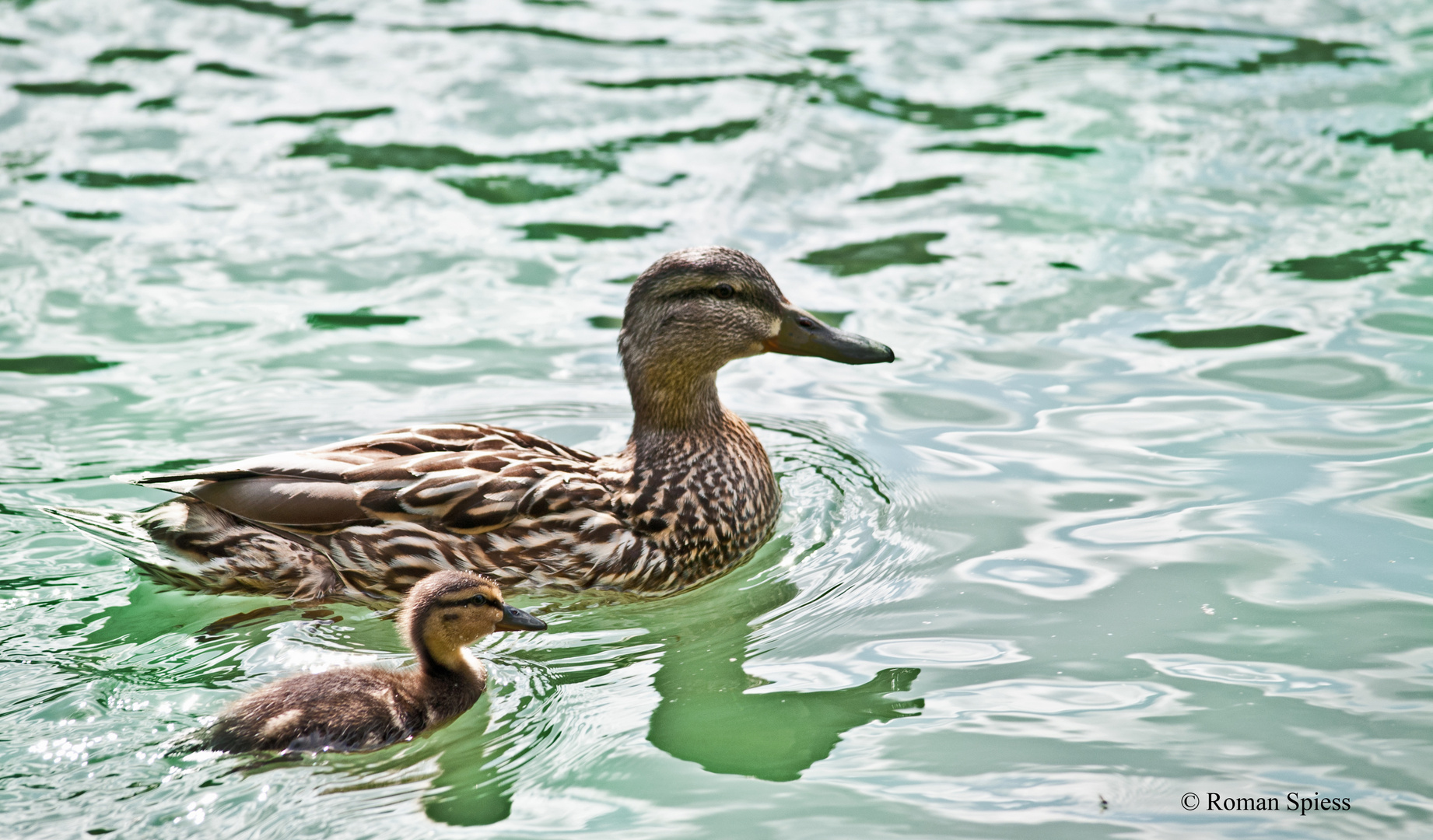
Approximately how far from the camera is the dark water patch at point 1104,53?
454 inches

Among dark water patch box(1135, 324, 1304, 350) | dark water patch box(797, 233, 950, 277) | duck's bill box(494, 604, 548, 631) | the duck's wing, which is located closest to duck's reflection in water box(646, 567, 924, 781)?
duck's bill box(494, 604, 548, 631)

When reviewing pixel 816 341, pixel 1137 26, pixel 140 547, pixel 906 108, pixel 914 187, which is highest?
pixel 1137 26

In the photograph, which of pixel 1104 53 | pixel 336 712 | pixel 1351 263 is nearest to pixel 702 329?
pixel 336 712

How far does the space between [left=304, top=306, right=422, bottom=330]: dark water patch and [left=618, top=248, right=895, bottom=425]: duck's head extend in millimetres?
2259

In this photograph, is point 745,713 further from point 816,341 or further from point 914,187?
point 914,187

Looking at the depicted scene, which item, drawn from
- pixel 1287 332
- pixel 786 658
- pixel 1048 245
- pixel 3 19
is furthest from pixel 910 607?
pixel 3 19

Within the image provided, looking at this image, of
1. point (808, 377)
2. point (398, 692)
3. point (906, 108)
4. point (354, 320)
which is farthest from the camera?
point (906, 108)

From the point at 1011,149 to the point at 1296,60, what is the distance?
271cm

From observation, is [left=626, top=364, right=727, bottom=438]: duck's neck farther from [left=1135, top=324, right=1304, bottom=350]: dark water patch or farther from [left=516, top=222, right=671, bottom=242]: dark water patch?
[left=516, top=222, right=671, bottom=242]: dark water patch

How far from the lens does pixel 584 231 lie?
30.5 feet

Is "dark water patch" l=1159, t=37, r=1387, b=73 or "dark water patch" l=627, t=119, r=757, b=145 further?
"dark water patch" l=1159, t=37, r=1387, b=73

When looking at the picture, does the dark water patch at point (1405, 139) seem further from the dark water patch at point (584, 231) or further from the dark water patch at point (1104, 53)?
the dark water patch at point (584, 231)

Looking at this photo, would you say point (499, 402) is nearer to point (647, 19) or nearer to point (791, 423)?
point (791, 423)

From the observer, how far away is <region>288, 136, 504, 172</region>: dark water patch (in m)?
10.1
